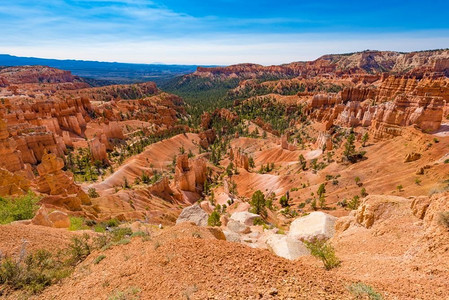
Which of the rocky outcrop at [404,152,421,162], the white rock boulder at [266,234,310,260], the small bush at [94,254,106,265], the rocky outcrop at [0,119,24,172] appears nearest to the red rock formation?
the rocky outcrop at [404,152,421,162]

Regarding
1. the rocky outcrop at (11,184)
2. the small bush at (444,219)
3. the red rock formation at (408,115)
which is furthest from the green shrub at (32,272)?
the red rock formation at (408,115)

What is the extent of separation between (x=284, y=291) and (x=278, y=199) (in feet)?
103

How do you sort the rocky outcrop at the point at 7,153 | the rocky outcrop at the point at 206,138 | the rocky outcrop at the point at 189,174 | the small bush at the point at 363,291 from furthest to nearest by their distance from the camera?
the rocky outcrop at the point at 206,138 → the rocky outcrop at the point at 189,174 → the rocky outcrop at the point at 7,153 → the small bush at the point at 363,291

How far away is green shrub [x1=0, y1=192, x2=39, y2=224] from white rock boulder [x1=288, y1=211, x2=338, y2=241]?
16902 mm

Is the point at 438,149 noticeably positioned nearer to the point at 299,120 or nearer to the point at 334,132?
the point at 334,132

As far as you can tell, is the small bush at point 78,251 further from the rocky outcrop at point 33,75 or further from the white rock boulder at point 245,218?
the rocky outcrop at point 33,75

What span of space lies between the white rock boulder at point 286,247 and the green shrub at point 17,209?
14844 mm

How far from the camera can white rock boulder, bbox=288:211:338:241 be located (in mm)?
16969

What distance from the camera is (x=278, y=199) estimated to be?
121 feet

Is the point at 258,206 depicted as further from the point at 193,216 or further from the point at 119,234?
the point at 119,234

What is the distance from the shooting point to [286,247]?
1374 centimetres

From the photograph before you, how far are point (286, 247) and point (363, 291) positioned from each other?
7473 millimetres

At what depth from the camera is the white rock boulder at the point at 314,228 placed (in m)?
17.0

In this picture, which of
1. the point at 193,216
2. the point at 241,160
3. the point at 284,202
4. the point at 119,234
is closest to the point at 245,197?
the point at 284,202
